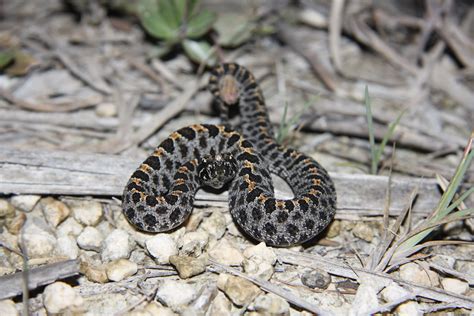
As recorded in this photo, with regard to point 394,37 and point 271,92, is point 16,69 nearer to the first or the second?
point 271,92

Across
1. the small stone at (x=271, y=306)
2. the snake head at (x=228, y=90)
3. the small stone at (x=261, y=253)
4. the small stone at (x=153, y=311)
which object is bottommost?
the small stone at (x=153, y=311)

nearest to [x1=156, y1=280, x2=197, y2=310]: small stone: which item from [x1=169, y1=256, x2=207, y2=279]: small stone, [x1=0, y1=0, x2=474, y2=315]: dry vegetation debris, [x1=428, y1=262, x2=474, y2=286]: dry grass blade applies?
[x1=0, y1=0, x2=474, y2=315]: dry vegetation debris

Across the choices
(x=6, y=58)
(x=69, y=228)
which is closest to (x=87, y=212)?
(x=69, y=228)

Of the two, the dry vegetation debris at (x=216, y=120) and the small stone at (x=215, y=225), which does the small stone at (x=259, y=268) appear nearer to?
the dry vegetation debris at (x=216, y=120)

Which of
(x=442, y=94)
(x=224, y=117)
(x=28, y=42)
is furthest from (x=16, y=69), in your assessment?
(x=442, y=94)

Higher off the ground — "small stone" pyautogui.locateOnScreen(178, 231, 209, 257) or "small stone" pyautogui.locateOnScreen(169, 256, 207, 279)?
"small stone" pyautogui.locateOnScreen(169, 256, 207, 279)

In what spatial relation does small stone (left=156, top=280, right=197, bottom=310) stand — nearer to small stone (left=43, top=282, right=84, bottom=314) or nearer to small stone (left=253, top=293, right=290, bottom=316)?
small stone (left=253, top=293, right=290, bottom=316)

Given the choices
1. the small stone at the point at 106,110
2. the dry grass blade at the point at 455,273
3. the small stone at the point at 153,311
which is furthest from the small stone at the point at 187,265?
the small stone at the point at 106,110
